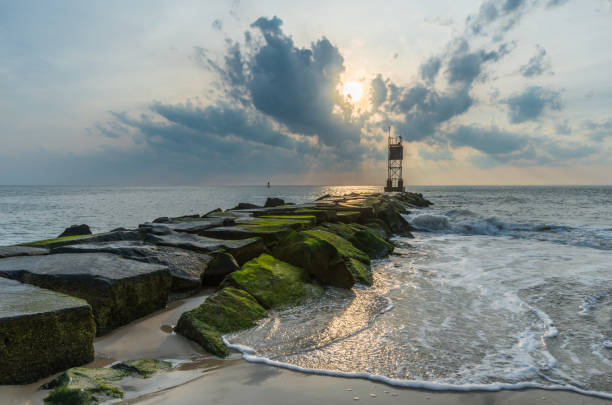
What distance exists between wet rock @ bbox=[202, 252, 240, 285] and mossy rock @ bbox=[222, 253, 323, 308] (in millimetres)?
181

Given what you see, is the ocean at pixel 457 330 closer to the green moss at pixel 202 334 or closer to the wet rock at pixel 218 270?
the green moss at pixel 202 334

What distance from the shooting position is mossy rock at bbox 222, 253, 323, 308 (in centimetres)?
381

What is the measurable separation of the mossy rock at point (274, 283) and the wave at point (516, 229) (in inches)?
408

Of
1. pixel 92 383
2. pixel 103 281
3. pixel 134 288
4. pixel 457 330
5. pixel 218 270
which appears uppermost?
pixel 103 281

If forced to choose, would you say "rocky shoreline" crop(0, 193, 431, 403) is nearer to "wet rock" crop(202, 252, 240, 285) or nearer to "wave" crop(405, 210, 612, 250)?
"wet rock" crop(202, 252, 240, 285)

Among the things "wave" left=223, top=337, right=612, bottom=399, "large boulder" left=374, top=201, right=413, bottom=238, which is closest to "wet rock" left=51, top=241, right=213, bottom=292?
"wave" left=223, top=337, right=612, bottom=399

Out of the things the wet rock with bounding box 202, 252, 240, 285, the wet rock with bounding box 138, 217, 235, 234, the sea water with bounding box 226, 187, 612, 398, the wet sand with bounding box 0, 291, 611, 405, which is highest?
the wet rock with bounding box 138, 217, 235, 234

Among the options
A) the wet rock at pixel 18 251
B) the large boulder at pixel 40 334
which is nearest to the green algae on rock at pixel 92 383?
the large boulder at pixel 40 334

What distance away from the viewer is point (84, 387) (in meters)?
1.88

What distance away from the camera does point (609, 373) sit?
2617 millimetres

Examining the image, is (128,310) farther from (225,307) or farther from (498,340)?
(498,340)

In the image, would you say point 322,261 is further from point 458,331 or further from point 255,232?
point 458,331

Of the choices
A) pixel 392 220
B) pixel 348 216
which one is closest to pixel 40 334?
pixel 348 216

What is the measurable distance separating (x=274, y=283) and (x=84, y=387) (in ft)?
7.91
